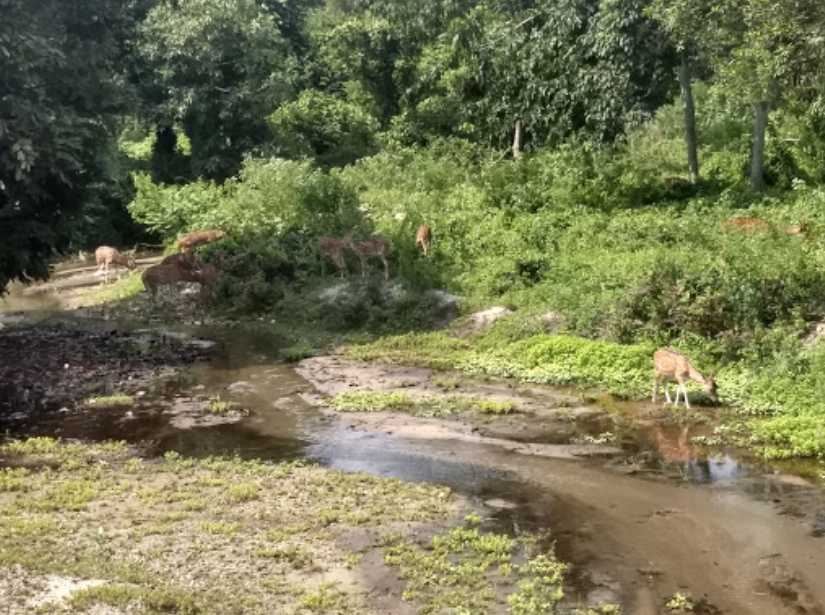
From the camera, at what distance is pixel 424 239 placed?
2034cm

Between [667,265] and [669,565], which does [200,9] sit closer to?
[667,265]

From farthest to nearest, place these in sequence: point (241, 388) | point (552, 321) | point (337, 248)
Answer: point (337, 248), point (552, 321), point (241, 388)

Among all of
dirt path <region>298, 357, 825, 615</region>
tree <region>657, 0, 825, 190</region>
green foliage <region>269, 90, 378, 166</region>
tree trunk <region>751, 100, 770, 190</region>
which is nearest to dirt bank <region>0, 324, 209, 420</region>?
dirt path <region>298, 357, 825, 615</region>

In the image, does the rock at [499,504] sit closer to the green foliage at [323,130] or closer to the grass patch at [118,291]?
the grass patch at [118,291]

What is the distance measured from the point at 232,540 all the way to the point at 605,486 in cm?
414

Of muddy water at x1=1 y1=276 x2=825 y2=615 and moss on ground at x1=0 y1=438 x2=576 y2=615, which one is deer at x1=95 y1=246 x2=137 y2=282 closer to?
muddy water at x1=1 y1=276 x2=825 y2=615

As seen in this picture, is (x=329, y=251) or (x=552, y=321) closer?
(x=552, y=321)

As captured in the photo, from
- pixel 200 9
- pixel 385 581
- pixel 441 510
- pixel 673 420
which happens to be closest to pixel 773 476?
pixel 673 420

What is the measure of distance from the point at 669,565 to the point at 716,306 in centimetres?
682

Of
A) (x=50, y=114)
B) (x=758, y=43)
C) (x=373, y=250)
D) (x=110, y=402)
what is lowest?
(x=110, y=402)

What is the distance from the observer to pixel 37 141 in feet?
54.8

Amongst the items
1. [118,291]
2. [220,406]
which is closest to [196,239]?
[118,291]

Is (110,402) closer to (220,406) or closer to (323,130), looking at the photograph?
(220,406)

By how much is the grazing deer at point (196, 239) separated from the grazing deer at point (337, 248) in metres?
3.87
